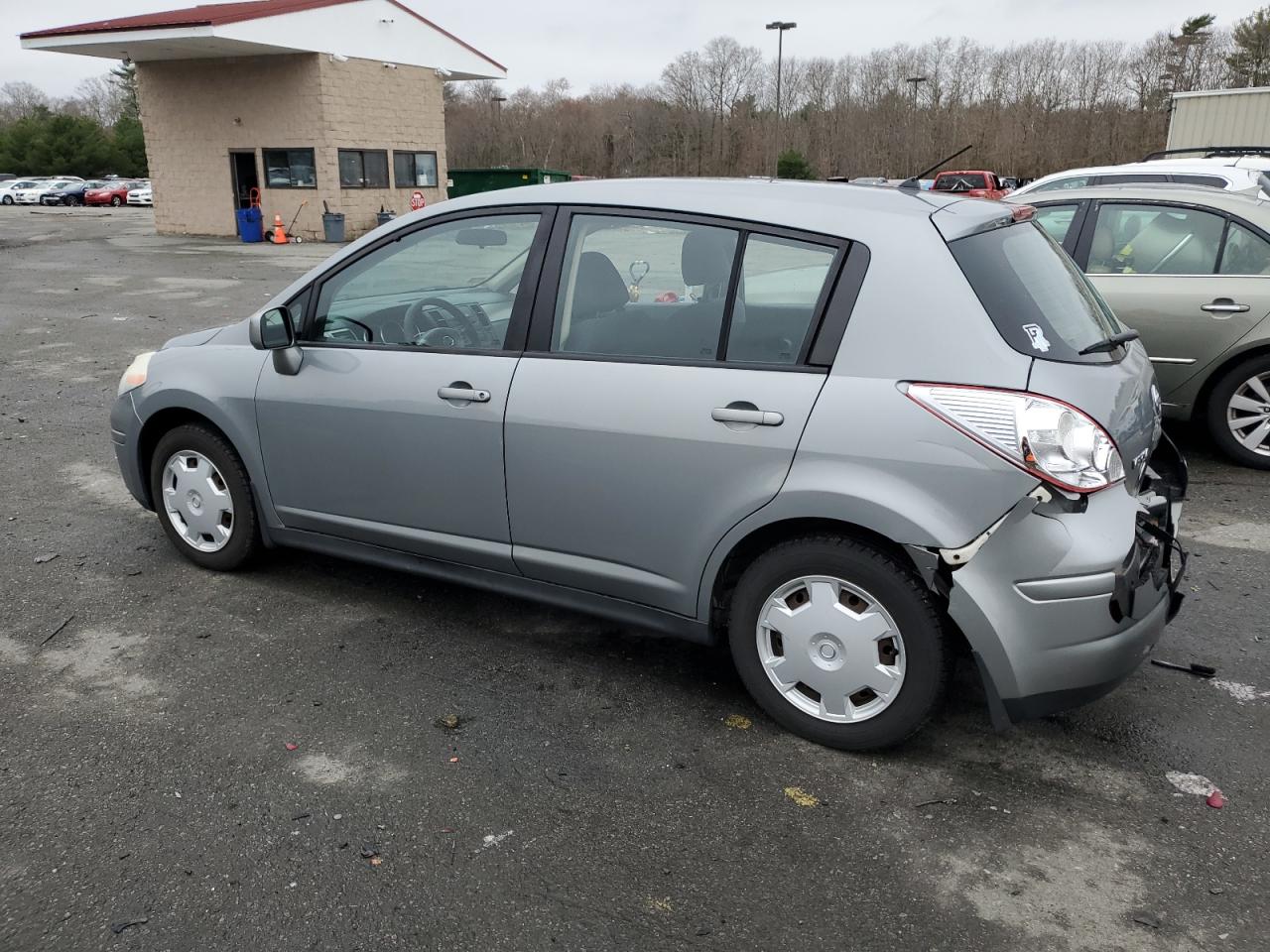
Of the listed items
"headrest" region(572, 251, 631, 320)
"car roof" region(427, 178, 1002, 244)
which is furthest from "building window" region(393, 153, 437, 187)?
"headrest" region(572, 251, 631, 320)

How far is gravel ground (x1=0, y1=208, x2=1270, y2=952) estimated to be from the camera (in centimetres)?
258

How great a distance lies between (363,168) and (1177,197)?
968 inches

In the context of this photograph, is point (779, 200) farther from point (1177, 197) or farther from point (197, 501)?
point (1177, 197)

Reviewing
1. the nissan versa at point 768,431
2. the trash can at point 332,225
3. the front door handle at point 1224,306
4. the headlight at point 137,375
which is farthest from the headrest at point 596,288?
the trash can at point 332,225

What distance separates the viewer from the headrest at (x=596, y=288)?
363cm

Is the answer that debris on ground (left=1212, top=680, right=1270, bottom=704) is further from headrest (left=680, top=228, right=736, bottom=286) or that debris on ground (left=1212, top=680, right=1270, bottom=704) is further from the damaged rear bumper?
headrest (left=680, top=228, right=736, bottom=286)

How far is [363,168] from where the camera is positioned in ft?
90.9

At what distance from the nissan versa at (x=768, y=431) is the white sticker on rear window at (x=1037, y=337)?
1 centimetres

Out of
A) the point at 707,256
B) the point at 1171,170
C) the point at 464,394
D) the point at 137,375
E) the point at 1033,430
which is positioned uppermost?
the point at 1171,170

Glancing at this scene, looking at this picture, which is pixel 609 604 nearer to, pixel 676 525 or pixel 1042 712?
pixel 676 525

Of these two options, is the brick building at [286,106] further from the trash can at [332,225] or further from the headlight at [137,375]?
the headlight at [137,375]

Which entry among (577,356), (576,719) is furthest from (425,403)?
(576,719)

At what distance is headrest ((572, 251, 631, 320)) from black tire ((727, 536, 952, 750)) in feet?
3.42

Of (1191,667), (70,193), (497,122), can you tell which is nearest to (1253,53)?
(497,122)
